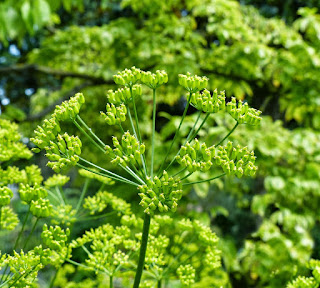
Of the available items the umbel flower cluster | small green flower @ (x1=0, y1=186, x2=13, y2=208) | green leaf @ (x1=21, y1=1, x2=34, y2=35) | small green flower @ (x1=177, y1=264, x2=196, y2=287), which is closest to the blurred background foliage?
green leaf @ (x1=21, y1=1, x2=34, y2=35)

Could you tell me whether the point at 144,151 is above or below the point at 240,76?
above

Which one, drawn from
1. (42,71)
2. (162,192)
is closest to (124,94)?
(162,192)

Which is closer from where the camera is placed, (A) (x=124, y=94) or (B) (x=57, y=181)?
(A) (x=124, y=94)

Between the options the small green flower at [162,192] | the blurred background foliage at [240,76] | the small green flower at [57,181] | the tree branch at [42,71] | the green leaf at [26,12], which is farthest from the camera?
the tree branch at [42,71]

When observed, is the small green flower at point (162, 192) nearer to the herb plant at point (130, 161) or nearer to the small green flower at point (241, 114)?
the herb plant at point (130, 161)

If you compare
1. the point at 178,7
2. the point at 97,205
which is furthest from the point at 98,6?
the point at 97,205

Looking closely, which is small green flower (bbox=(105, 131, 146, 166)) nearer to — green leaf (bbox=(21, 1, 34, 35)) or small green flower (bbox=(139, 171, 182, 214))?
small green flower (bbox=(139, 171, 182, 214))

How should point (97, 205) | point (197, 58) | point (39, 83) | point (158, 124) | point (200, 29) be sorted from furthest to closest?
point (39, 83) → point (158, 124) → point (200, 29) → point (197, 58) → point (97, 205)

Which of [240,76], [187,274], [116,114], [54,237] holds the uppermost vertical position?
[116,114]

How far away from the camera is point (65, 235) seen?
0.39 meters

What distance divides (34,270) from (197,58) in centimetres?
179

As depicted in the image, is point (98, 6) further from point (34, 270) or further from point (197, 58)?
point (34, 270)

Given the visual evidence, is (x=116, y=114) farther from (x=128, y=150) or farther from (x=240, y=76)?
(x=240, y=76)

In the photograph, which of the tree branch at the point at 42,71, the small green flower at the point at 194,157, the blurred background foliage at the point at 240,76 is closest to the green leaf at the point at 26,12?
the blurred background foliage at the point at 240,76
